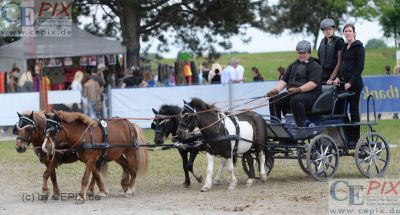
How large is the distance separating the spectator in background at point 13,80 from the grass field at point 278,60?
22811 millimetres

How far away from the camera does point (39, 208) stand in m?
11.7

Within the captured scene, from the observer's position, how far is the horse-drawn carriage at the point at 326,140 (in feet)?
43.9

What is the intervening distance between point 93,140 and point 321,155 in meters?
3.52

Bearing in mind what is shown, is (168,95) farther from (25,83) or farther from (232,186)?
(232,186)

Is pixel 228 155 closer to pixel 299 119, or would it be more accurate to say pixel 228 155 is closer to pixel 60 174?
pixel 299 119

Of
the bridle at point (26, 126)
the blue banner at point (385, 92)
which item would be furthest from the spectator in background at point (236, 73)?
the bridle at point (26, 126)

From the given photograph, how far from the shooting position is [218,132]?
13.1 meters

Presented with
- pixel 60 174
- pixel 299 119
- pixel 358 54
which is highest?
pixel 358 54

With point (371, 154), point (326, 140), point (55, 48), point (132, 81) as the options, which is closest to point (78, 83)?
point (132, 81)

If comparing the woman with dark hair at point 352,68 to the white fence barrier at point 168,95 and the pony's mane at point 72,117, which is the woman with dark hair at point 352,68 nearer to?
the pony's mane at point 72,117

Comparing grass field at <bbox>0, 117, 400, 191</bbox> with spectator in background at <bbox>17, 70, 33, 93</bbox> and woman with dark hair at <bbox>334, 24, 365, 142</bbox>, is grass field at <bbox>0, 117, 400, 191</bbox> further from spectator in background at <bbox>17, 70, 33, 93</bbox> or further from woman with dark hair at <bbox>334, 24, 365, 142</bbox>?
spectator in background at <bbox>17, 70, 33, 93</bbox>

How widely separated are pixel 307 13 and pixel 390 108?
948 centimetres

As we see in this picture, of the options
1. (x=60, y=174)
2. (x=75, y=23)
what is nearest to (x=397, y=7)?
(x=75, y=23)

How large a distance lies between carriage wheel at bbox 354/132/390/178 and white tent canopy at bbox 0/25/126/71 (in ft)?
56.7
